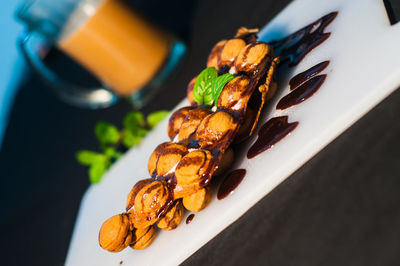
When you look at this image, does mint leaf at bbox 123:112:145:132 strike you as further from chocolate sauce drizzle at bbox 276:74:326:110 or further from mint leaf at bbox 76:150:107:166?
chocolate sauce drizzle at bbox 276:74:326:110

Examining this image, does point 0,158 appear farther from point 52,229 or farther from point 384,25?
point 384,25

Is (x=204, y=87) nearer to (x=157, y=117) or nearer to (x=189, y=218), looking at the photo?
(x=189, y=218)

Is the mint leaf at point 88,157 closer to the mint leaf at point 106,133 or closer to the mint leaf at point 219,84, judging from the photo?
the mint leaf at point 106,133

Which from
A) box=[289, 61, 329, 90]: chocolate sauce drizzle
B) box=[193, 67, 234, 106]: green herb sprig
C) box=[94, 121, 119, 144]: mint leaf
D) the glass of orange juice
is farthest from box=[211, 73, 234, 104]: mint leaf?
the glass of orange juice

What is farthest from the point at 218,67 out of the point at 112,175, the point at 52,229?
the point at 52,229

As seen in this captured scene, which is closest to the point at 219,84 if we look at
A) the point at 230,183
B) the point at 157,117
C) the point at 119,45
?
the point at 230,183
